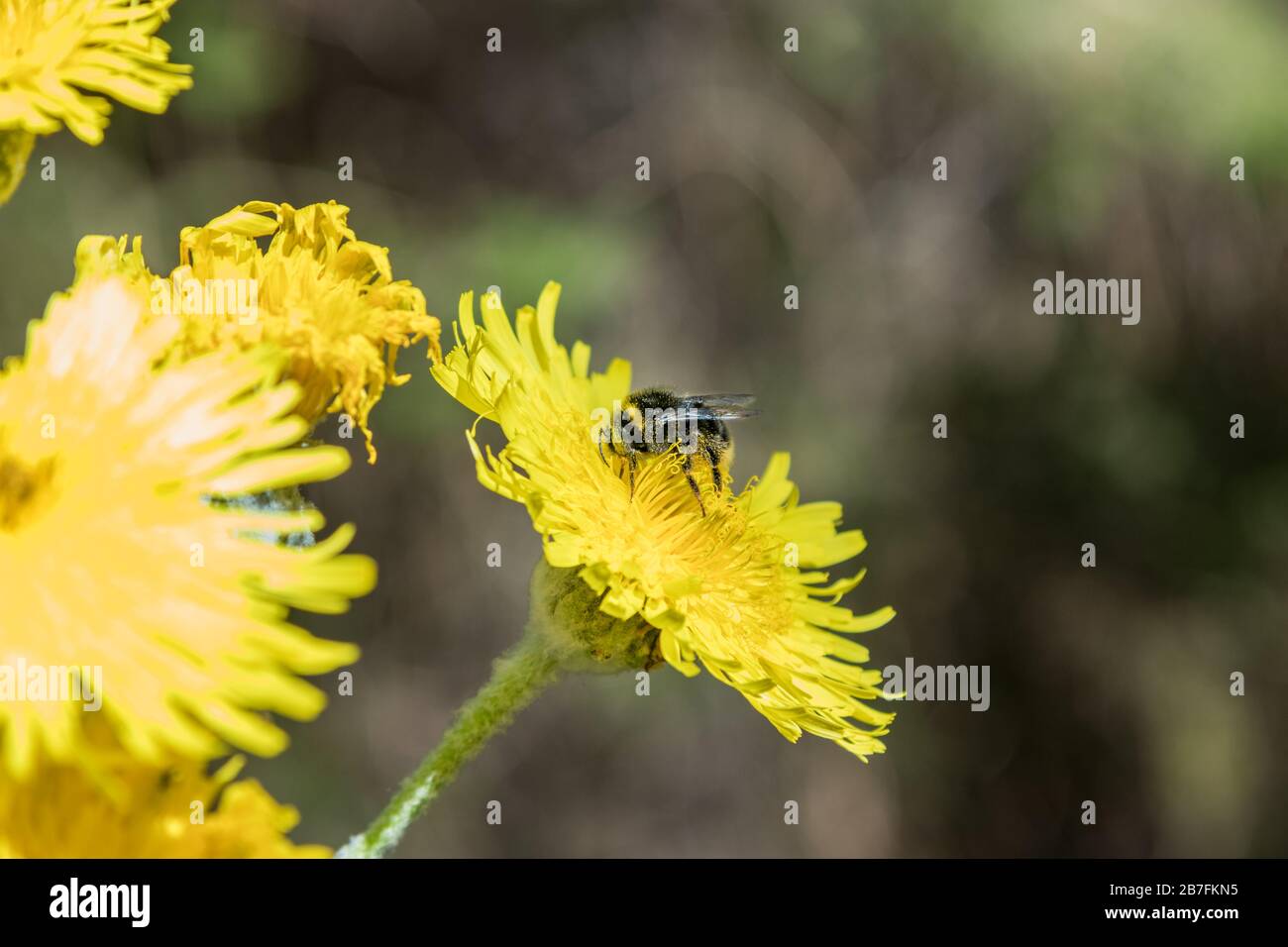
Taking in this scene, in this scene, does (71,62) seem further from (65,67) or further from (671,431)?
(671,431)

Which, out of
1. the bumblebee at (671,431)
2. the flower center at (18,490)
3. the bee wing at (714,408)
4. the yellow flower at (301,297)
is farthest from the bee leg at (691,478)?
the flower center at (18,490)

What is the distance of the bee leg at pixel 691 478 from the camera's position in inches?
119

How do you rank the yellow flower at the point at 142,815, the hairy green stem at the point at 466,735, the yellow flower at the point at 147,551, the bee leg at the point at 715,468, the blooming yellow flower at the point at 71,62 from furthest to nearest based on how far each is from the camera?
1. the bee leg at the point at 715,468
2. the hairy green stem at the point at 466,735
3. the blooming yellow flower at the point at 71,62
4. the yellow flower at the point at 142,815
5. the yellow flower at the point at 147,551

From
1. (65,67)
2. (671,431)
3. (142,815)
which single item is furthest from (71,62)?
(671,431)

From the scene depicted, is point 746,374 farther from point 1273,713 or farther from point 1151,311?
point 1273,713

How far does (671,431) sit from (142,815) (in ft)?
5.36

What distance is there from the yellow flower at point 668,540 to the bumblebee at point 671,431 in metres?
0.03

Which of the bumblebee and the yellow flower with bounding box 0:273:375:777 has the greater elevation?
the bumblebee

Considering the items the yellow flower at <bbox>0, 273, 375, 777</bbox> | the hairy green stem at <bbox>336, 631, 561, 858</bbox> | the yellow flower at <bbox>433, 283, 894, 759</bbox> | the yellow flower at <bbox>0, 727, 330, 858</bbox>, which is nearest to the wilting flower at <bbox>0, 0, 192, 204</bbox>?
the yellow flower at <bbox>0, 273, 375, 777</bbox>

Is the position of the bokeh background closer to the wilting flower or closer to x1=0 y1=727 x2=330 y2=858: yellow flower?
the wilting flower

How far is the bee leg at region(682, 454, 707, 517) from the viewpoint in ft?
9.89

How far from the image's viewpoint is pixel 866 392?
21.7 ft

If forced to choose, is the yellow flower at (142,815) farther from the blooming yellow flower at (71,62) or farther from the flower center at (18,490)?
the blooming yellow flower at (71,62)

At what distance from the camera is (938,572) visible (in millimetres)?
6914
